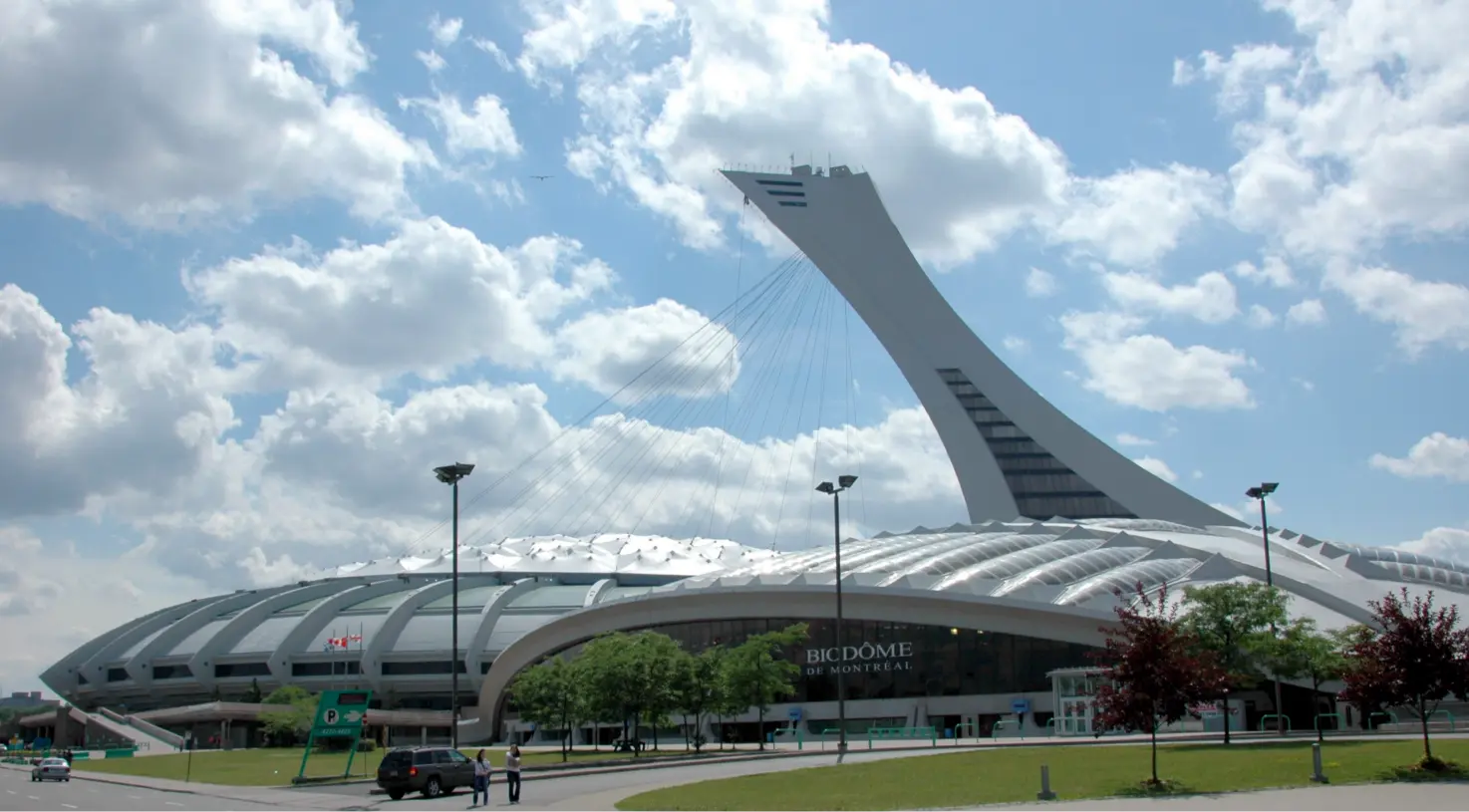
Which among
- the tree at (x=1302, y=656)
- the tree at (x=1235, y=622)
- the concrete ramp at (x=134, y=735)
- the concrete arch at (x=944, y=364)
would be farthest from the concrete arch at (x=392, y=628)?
the tree at (x=1302, y=656)

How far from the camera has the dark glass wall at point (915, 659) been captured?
53312 millimetres

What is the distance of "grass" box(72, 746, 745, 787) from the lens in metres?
40.4

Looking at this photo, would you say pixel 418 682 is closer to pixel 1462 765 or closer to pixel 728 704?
pixel 728 704

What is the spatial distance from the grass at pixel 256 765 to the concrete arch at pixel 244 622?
71.6 ft

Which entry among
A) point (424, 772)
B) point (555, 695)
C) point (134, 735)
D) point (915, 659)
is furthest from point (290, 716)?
point (424, 772)

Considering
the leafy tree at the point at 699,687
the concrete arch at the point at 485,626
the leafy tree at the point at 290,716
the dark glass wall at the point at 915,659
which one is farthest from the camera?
the concrete arch at the point at 485,626

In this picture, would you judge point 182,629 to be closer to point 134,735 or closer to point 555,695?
point 134,735

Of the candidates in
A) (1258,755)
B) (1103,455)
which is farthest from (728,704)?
A: (1103,455)

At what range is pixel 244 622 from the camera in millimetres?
85625

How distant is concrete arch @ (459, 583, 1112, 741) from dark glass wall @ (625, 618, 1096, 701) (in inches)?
18.9

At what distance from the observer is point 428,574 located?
95.2 meters

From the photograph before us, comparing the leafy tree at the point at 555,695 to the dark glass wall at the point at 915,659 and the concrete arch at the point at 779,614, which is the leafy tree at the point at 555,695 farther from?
the dark glass wall at the point at 915,659

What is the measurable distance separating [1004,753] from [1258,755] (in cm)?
700

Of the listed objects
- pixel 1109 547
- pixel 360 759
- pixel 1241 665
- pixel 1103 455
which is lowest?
pixel 360 759
